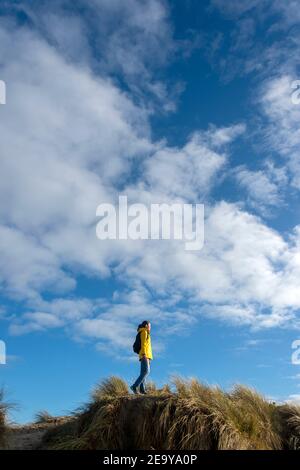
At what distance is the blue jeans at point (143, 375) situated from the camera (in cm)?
1622

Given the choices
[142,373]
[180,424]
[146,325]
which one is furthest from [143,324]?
[180,424]

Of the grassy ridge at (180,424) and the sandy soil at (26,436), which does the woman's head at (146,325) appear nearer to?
the grassy ridge at (180,424)

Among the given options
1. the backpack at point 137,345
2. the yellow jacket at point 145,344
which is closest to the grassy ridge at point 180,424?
the yellow jacket at point 145,344

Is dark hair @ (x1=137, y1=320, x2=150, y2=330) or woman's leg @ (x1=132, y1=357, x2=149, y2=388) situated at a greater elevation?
dark hair @ (x1=137, y1=320, x2=150, y2=330)

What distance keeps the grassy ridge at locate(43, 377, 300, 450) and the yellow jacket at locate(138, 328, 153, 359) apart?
1609mm

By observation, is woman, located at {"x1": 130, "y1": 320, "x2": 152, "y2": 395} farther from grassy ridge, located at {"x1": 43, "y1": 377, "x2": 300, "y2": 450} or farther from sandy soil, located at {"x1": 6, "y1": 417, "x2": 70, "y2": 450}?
sandy soil, located at {"x1": 6, "y1": 417, "x2": 70, "y2": 450}

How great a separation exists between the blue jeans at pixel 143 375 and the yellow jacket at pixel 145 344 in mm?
159

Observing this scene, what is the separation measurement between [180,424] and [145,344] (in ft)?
12.8

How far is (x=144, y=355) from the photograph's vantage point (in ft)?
54.0

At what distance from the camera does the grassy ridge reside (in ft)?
41.9

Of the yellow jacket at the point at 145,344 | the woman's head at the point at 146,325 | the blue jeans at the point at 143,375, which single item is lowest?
the blue jeans at the point at 143,375

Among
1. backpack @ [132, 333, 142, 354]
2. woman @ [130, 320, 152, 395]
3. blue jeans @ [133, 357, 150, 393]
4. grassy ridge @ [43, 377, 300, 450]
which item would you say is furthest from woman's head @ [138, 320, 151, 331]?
grassy ridge @ [43, 377, 300, 450]

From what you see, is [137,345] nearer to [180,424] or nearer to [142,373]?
[142,373]
